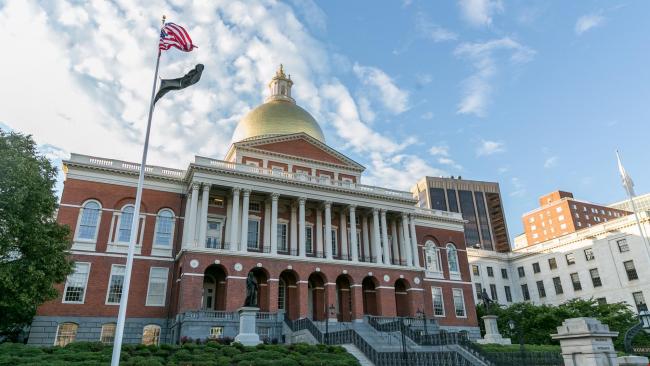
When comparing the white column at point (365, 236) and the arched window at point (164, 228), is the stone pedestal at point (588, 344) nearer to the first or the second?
the white column at point (365, 236)

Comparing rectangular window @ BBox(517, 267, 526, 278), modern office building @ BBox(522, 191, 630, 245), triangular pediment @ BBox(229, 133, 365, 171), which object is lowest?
rectangular window @ BBox(517, 267, 526, 278)

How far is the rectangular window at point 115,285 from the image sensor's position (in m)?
36.4

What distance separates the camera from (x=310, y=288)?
42875 millimetres

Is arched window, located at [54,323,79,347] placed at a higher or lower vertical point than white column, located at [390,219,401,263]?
lower

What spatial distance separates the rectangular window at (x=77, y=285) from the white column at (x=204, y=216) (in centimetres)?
917

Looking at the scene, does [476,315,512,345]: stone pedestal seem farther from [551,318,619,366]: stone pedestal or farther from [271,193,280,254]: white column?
[551,318,619,366]: stone pedestal

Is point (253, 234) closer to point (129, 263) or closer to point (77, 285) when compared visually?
point (77, 285)

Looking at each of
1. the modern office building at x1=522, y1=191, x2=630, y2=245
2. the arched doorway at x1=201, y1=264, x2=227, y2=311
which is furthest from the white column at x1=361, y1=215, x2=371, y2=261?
the modern office building at x1=522, y1=191, x2=630, y2=245

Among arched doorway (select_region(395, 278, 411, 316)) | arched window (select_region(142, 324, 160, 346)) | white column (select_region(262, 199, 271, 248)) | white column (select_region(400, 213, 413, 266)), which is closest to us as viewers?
arched window (select_region(142, 324, 160, 346))

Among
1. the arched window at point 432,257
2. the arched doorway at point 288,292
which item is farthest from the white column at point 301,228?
the arched window at point 432,257

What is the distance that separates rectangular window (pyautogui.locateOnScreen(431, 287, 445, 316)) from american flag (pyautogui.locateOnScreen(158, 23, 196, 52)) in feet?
128

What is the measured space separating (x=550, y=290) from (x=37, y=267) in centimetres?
6216

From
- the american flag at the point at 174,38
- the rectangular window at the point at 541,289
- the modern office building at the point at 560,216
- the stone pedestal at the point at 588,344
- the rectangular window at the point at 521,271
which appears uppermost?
the modern office building at the point at 560,216

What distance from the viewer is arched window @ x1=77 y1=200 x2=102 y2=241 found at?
123 ft
